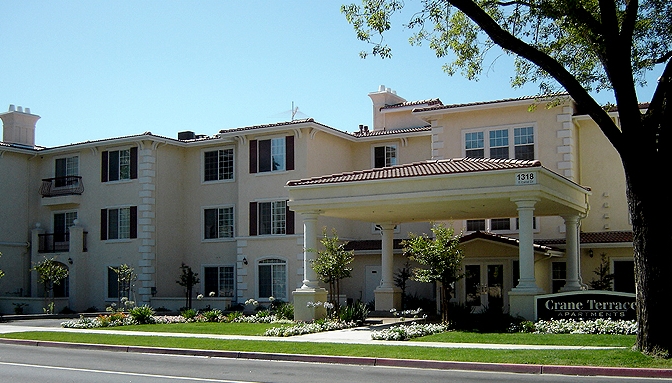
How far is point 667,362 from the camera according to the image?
14953 mm

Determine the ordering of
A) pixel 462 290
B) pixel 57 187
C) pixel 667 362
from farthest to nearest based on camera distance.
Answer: pixel 57 187
pixel 462 290
pixel 667 362

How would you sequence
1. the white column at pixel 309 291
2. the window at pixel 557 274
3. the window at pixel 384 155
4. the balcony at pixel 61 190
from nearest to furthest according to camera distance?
the white column at pixel 309 291, the window at pixel 557 274, the window at pixel 384 155, the balcony at pixel 61 190

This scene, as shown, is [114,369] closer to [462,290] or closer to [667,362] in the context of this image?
[667,362]

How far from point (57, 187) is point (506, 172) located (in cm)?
2672

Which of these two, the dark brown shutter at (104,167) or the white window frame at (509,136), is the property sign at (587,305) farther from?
the dark brown shutter at (104,167)

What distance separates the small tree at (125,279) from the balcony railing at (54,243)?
12.7 ft

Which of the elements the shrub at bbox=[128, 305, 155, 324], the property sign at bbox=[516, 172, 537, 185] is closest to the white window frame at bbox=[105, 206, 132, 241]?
the shrub at bbox=[128, 305, 155, 324]

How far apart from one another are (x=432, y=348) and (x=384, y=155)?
1949 centimetres

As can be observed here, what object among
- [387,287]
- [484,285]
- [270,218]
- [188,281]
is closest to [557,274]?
[484,285]

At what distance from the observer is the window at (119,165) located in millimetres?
38656

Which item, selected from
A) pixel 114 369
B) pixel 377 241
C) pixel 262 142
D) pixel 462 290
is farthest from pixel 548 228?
pixel 114 369

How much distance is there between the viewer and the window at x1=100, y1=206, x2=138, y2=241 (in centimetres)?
3828

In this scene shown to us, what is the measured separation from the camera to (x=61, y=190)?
4100 cm

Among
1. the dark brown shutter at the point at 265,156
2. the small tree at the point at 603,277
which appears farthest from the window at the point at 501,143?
the dark brown shutter at the point at 265,156
